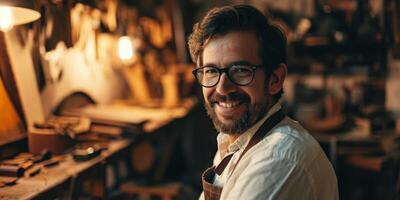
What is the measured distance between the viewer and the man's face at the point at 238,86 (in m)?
2.21

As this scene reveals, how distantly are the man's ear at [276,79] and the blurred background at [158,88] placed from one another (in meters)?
1.41

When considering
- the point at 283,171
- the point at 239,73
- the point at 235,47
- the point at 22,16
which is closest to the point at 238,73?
the point at 239,73

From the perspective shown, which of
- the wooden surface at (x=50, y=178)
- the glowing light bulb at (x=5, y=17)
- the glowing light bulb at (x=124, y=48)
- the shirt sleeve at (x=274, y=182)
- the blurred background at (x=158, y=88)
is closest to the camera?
the shirt sleeve at (x=274, y=182)

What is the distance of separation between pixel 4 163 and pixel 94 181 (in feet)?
2.20

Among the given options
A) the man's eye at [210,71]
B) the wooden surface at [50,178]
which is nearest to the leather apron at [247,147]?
the man's eye at [210,71]

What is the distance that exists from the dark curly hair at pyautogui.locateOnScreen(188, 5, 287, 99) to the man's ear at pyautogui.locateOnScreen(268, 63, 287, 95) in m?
0.03

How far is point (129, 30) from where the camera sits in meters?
6.10

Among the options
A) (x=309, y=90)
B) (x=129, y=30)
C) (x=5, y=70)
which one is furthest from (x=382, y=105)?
(x=5, y=70)

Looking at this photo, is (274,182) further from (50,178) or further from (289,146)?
(50,178)

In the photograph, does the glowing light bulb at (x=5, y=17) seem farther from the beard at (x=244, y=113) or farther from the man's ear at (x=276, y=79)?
the man's ear at (x=276, y=79)

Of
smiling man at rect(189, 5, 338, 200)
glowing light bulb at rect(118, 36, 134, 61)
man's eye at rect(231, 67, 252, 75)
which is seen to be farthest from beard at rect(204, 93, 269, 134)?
glowing light bulb at rect(118, 36, 134, 61)

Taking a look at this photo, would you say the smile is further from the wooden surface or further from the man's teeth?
the wooden surface

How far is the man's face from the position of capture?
7.25 ft

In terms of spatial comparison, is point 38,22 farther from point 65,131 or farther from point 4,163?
point 4,163
